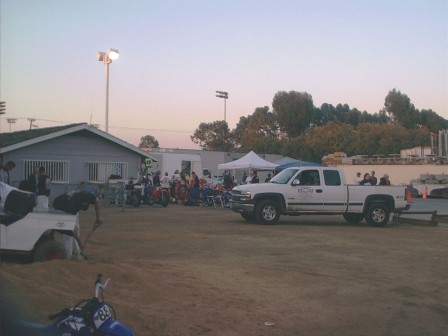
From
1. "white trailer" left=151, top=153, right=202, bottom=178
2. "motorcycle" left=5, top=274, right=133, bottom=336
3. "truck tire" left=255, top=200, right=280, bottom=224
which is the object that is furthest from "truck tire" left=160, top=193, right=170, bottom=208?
"motorcycle" left=5, top=274, right=133, bottom=336

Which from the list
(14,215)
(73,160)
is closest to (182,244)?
(14,215)

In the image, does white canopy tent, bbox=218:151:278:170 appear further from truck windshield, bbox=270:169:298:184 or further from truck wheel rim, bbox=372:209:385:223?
truck wheel rim, bbox=372:209:385:223

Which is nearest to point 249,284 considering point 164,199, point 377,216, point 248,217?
point 248,217

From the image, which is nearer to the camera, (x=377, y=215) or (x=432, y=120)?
(x=377, y=215)

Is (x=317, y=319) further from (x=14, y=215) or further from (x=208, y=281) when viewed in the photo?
(x=14, y=215)

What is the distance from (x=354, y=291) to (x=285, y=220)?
11361 millimetres

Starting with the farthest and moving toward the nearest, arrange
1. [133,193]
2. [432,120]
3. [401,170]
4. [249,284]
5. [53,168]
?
1. [432,120]
2. [401,170]
3. [53,168]
4. [133,193]
5. [249,284]

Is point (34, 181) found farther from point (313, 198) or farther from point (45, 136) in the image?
point (45, 136)

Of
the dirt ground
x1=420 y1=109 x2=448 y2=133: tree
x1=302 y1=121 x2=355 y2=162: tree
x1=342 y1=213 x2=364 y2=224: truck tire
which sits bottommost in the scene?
the dirt ground

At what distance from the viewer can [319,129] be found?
6731 centimetres

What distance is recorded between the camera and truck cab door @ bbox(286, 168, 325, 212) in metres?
18.0

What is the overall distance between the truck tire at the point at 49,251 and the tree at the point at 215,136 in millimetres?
76051

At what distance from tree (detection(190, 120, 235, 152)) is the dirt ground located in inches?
2828

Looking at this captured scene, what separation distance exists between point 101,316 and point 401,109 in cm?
8136
